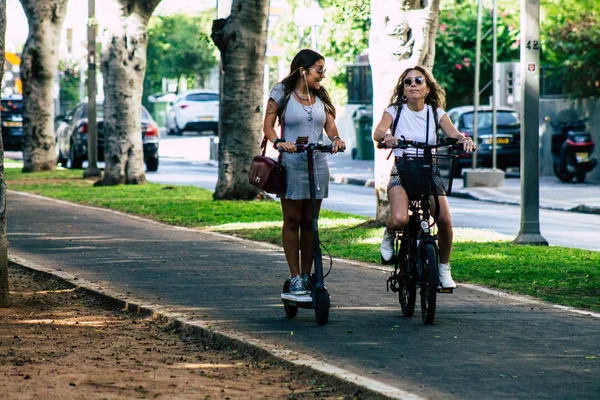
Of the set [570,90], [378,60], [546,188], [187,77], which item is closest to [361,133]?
[570,90]

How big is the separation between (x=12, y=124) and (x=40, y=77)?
15611 millimetres

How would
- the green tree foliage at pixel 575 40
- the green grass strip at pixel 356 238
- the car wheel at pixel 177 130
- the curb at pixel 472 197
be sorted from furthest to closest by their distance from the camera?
the car wheel at pixel 177 130, the green tree foliage at pixel 575 40, the curb at pixel 472 197, the green grass strip at pixel 356 238

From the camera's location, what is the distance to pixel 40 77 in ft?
95.1

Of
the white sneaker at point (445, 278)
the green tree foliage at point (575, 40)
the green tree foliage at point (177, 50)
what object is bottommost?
the white sneaker at point (445, 278)

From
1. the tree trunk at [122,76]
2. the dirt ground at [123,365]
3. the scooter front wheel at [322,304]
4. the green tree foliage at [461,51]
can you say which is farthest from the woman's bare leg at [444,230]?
the green tree foliage at [461,51]

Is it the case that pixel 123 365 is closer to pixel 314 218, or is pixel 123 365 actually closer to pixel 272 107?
pixel 314 218

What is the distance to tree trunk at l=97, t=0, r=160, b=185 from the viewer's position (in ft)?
78.5

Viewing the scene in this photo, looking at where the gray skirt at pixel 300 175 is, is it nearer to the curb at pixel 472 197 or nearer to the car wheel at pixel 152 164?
the curb at pixel 472 197

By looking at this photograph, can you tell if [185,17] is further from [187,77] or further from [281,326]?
[281,326]

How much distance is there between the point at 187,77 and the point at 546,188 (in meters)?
50.2

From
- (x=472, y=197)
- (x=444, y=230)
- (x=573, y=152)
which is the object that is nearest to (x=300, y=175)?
(x=444, y=230)

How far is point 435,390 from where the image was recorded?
20.6ft

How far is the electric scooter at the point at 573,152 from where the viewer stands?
2742 centimetres

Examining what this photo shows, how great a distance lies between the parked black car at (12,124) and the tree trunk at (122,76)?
2000 centimetres
